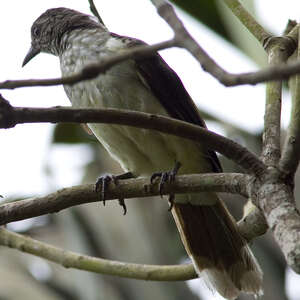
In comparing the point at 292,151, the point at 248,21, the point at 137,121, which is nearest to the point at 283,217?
the point at 292,151

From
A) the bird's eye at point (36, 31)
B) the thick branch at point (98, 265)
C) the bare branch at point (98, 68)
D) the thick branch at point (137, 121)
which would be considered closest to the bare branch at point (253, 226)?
the thick branch at point (98, 265)

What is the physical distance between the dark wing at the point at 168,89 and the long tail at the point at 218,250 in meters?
0.37

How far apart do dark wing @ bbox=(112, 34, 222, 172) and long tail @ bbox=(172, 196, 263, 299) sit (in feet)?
1.21

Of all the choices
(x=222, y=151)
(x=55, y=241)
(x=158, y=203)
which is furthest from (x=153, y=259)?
(x=222, y=151)

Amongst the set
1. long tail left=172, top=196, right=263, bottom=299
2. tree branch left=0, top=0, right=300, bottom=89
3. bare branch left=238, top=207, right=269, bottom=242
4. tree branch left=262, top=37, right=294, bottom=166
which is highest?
tree branch left=0, top=0, right=300, bottom=89

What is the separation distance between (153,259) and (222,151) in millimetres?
3186

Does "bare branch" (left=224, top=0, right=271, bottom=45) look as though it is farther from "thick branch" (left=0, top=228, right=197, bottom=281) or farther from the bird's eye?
the bird's eye

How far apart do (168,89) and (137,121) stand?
2.01 meters

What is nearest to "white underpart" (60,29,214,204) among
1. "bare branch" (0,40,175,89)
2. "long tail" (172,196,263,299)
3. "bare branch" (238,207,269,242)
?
"long tail" (172,196,263,299)

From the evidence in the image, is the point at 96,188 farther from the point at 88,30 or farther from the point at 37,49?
the point at 37,49

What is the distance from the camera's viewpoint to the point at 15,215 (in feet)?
8.99

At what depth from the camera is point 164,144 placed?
4141mm

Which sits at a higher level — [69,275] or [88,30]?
[88,30]

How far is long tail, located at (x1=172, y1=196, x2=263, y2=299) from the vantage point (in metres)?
3.77
